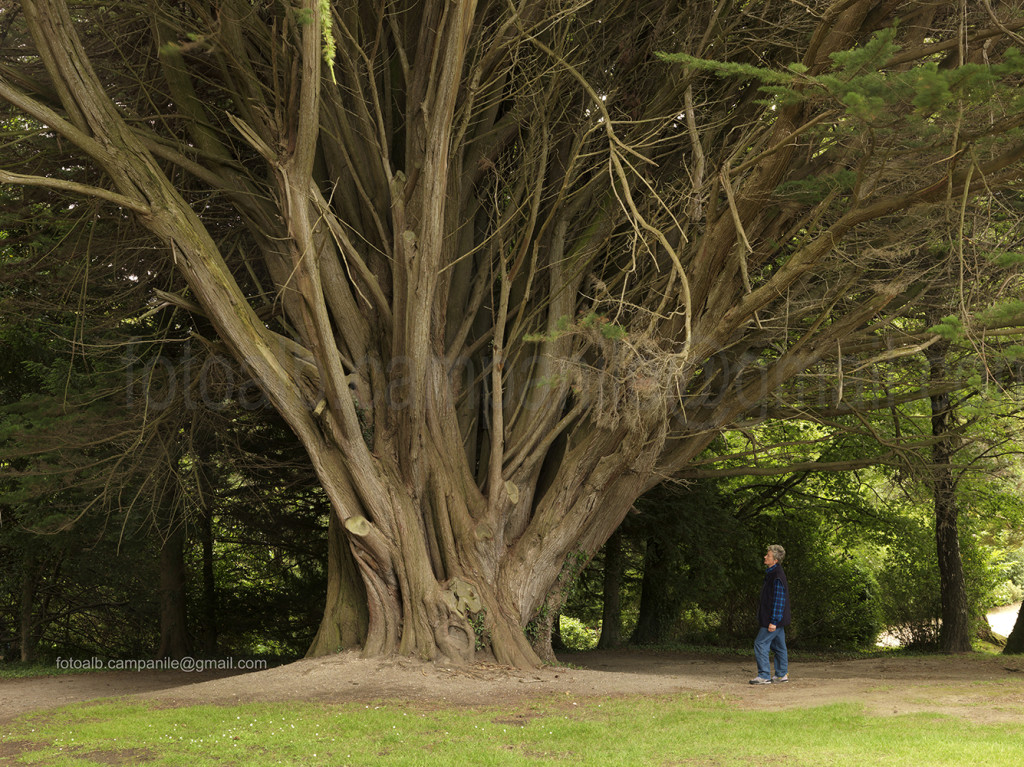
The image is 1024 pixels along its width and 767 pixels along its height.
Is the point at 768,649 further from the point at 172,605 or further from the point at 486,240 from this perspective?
the point at 172,605

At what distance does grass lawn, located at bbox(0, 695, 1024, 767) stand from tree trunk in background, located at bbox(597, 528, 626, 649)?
31.0 feet

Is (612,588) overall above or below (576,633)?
above

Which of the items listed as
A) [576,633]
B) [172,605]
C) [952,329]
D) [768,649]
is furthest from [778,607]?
[576,633]

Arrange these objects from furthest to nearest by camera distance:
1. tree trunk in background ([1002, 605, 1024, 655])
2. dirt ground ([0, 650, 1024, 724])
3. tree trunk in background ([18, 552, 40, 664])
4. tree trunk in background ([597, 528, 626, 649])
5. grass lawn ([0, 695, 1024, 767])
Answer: tree trunk in background ([597, 528, 626, 649]) < tree trunk in background ([18, 552, 40, 664]) < tree trunk in background ([1002, 605, 1024, 655]) < dirt ground ([0, 650, 1024, 724]) < grass lawn ([0, 695, 1024, 767])

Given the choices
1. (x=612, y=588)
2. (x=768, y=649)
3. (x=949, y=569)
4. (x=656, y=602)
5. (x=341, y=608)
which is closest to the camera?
(x=768, y=649)

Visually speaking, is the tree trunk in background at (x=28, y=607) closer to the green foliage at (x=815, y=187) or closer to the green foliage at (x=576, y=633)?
the green foliage at (x=576, y=633)

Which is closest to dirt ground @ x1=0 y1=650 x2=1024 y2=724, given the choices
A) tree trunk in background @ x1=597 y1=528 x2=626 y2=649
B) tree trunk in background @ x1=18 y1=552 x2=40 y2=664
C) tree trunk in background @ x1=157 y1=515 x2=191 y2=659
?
tree trunk in background @ x1=157 y1=515 x2=191 y2=659

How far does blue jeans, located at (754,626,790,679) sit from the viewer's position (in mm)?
9047

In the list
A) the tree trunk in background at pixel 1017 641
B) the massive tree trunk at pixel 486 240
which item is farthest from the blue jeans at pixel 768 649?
the tree trunk in background at pixel 1017 641

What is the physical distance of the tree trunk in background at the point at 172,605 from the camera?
15.2 metres

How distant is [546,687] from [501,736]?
225cm

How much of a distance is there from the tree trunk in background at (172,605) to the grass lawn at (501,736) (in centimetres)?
803

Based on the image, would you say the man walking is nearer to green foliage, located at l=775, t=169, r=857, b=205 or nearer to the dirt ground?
the dirt ground

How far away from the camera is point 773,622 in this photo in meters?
9.09
